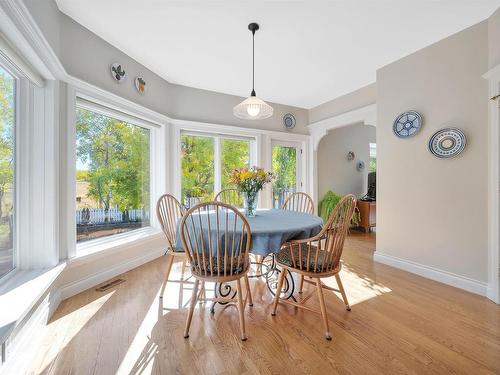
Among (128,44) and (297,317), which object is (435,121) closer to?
(297,317)

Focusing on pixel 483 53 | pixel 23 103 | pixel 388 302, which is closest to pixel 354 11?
pixel 483 53

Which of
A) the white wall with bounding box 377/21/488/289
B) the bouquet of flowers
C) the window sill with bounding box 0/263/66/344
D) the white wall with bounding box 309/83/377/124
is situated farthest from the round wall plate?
the window sill with bounding box 0/263/66/344

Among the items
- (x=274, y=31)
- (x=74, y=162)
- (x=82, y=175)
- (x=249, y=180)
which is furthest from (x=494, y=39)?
(x=82, y=175)

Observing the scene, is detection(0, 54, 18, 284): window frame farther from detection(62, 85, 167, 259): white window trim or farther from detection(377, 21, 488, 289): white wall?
detection(377, 21, 488, 289): white wall

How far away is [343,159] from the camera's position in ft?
18.1

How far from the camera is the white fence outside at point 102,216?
8.20 ft

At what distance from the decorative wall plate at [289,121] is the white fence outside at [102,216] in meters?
Answer: 3.07

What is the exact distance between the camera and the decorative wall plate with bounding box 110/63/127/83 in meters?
2.60

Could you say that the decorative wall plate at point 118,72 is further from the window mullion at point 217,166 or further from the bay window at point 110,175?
the window mullion at point 217,166

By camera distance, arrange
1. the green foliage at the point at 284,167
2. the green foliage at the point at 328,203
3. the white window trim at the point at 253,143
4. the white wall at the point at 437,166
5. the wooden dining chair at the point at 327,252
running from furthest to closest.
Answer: the green foliage at the point at 328,203
the green foliage at the point at 284,167
the white window trim at the point at 253,143
the white wall at the point at 437,166
the wooden dining chair at the point at 327,252

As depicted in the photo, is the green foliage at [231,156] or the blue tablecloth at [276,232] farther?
the green foliage at [231,156]

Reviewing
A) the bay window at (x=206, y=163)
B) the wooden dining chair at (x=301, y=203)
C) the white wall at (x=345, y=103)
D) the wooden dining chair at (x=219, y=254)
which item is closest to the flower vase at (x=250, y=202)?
the wooden dining chair at (x=219, y=254)

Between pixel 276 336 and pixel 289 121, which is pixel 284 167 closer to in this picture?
pixel 289 121

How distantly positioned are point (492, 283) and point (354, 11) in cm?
277
